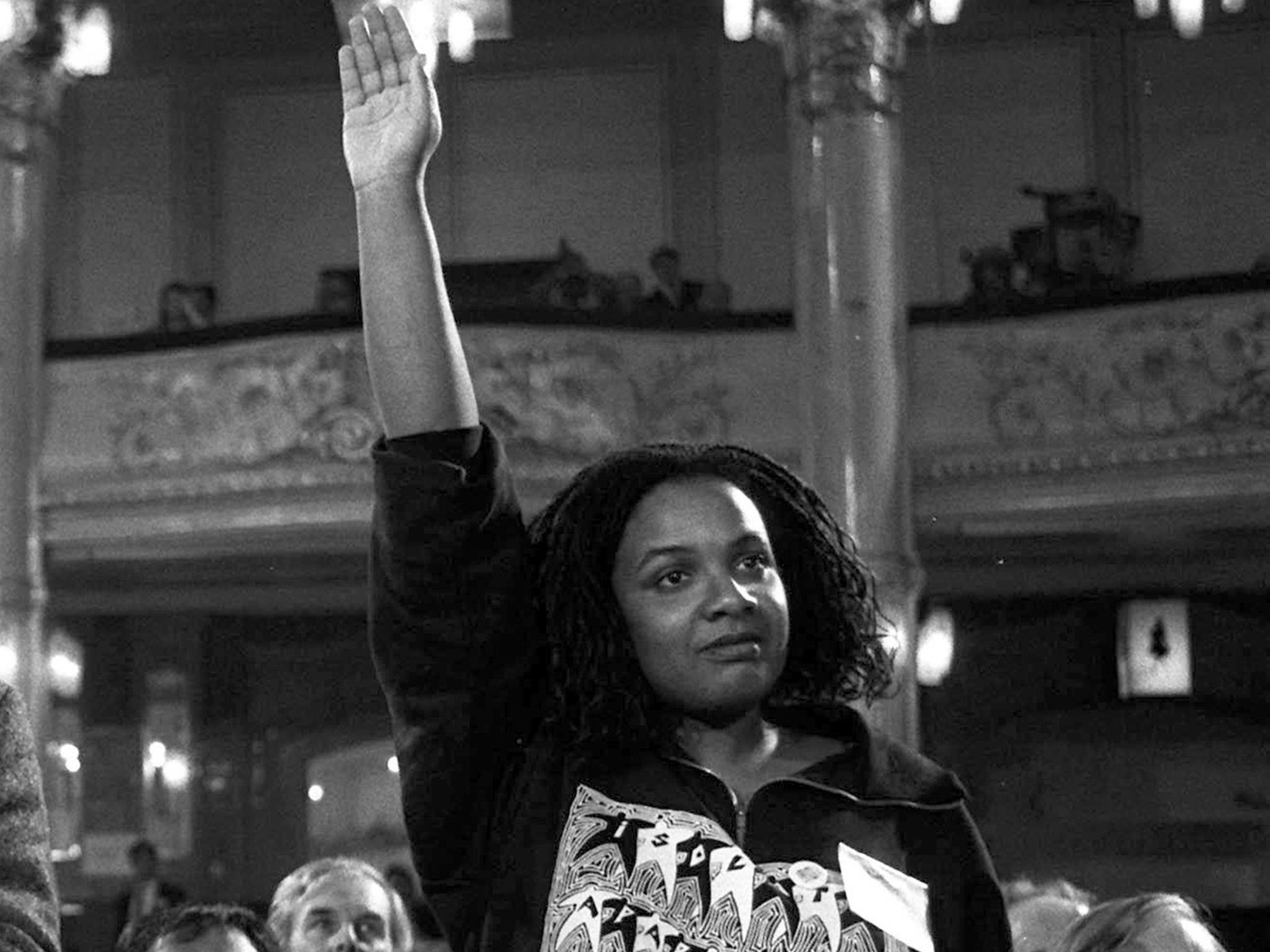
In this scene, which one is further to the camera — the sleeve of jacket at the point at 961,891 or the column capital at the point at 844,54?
the column capital at the point at 844,54

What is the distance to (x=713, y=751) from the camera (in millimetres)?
1726

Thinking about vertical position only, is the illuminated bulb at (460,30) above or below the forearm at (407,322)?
above

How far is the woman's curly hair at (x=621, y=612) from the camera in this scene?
67.4 inches

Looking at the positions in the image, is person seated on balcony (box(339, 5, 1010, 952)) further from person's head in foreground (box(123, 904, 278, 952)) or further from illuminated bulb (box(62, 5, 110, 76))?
illuminated bulb (box(62, 5, 110, 76))

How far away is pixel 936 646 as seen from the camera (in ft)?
43.0

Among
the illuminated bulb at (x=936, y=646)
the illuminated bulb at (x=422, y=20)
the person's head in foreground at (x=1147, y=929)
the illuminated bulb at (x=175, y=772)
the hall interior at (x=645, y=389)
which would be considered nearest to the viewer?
the person's head in foreground at (x=1147, y=929)

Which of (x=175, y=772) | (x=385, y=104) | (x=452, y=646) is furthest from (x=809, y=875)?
(x=175, y=772)

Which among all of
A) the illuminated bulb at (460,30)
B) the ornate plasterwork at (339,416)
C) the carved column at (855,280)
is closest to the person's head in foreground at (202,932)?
the carved column at (855,280)

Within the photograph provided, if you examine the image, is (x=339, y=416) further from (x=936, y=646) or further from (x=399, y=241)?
(x=399, y=241)

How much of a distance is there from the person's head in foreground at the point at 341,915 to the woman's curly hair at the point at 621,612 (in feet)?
11.0

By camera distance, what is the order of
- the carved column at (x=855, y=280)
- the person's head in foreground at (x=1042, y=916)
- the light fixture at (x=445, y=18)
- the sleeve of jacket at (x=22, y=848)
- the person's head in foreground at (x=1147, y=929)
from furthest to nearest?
1. the light fixture at (x=445, y=18)
2. the carved column at (x=855, y=280)
3. the person's head in foreground at (x=1042, y=916)
4. the person's head in foreground at (x=1147, y=929)
5. the sleeve of jacket at (x=22, y=848)

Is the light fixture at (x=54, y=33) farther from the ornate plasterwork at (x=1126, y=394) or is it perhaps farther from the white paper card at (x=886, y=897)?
the white paper card at (x=886, y=897)

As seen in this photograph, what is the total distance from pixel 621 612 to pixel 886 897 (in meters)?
0.29

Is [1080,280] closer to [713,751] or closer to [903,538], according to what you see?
[903,538]
